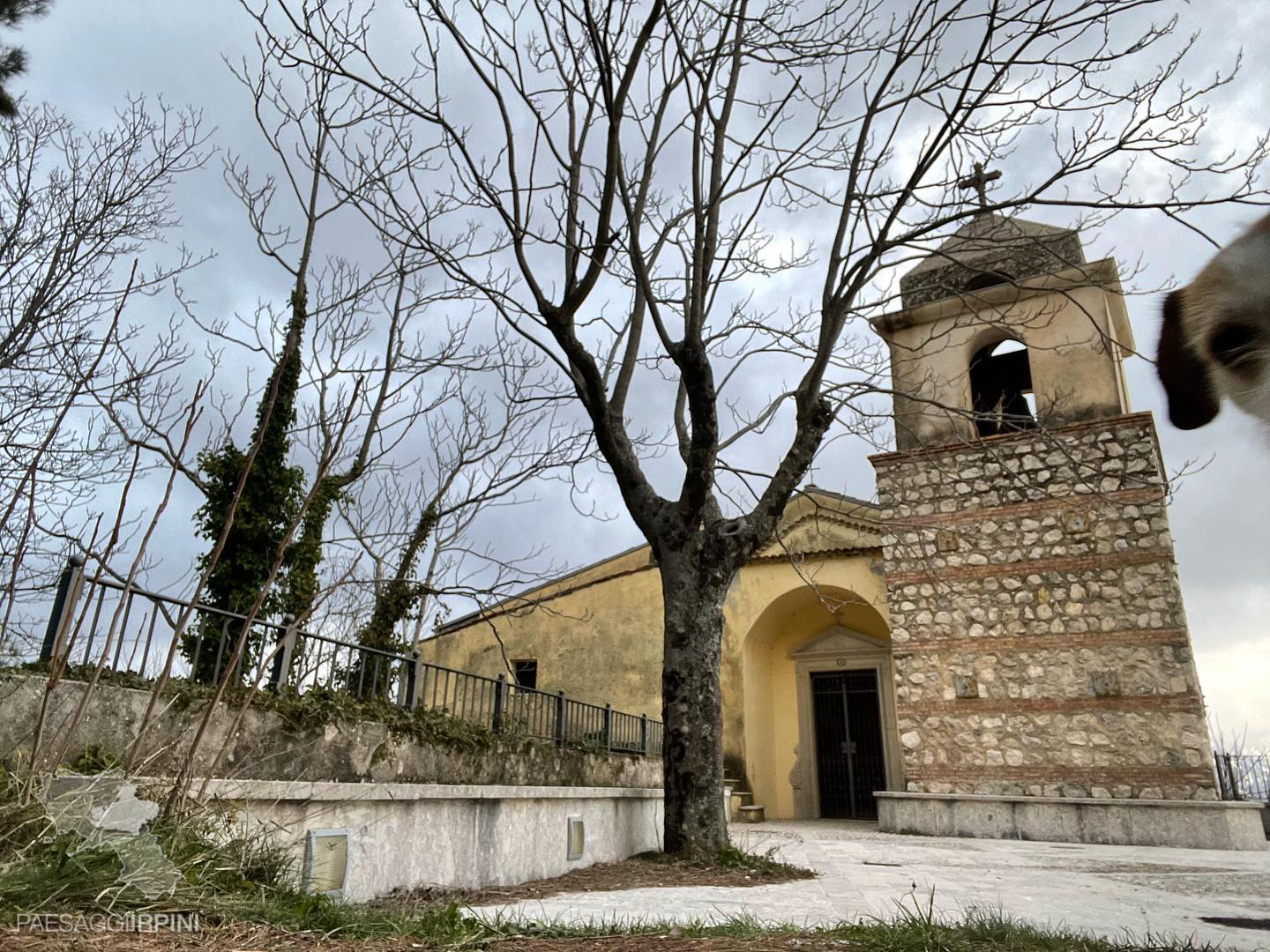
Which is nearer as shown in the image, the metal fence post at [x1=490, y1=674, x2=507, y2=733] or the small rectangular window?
the metal fence post at [x1=490, y1=674, x2=507, y2=733]

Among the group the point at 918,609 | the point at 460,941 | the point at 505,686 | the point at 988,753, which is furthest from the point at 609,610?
the point at 460,941

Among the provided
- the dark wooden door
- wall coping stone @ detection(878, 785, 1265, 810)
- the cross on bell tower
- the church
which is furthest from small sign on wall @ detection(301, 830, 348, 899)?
the dark wooden door

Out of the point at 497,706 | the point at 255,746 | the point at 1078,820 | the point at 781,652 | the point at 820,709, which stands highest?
the point at 781,652

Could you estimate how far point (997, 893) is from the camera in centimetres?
551

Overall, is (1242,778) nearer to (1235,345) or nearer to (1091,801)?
(1091,801)

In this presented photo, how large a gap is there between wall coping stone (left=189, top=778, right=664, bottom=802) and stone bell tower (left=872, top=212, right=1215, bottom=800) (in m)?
6.18

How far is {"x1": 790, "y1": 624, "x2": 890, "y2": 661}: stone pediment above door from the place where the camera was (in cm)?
1694

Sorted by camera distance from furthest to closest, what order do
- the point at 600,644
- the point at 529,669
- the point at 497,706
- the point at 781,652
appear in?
the point at 529,669 → the point at 781,652 → the point at 600,644 → the point at 497,706

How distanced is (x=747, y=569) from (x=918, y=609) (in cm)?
428

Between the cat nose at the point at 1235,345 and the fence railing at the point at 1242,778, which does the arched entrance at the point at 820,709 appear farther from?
the cat nose at the point at 1235,345

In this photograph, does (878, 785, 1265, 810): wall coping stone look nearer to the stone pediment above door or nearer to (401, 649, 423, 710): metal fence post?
the stone pediment above door

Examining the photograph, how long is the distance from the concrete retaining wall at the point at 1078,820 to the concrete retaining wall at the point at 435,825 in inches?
225

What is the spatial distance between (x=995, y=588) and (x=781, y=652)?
619cm

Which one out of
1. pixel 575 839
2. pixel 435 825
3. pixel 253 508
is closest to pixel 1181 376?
pixel 435 825
